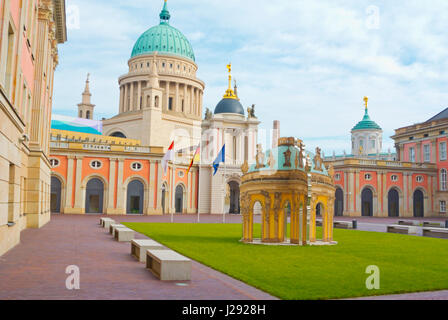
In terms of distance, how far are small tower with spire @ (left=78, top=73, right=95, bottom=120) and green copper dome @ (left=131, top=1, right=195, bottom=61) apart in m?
26.1

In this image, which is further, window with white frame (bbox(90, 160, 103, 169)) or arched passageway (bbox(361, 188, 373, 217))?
arched passageway (bbox(361, 188, 373, 217))

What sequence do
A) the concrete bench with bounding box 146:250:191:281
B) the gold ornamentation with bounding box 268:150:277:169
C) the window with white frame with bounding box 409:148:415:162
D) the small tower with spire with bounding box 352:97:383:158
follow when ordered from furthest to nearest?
the small tower with spire with bounding box 352:97:383:158, the window with white frame with bounding box 409:148:415:162, the gold ornamentation with bounding box 268:150:277:169, the concrete bench with bounding box 146:250:191:281

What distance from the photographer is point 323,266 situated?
1541 cm

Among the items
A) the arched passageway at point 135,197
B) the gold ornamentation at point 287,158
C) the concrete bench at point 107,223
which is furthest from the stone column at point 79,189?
the gold ornamentation at point 287,158

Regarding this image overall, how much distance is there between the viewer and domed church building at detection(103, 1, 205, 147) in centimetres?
8869

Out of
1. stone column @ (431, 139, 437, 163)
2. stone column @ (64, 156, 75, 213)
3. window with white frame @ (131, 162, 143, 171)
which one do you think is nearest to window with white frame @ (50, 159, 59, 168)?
stone column @ (64, 156, 75, 213)

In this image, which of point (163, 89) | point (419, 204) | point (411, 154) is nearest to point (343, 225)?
point (419, 204)

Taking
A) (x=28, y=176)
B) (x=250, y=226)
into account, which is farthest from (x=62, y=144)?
(x=250, y=226)

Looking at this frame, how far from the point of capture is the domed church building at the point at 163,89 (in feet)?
291

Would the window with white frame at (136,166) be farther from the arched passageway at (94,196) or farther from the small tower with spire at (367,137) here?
the small tower with spire at (367,137)

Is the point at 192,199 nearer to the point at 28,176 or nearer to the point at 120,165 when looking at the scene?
the point at 120,165

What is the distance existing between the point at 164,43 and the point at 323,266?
89800mm

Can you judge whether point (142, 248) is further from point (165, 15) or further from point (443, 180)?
point (165, 15)

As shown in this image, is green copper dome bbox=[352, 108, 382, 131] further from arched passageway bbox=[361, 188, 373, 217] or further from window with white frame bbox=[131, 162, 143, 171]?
window with white frame bbox=[131, 162, 143, 171]
